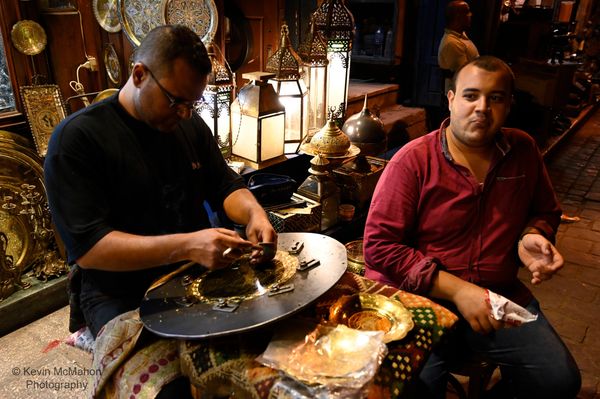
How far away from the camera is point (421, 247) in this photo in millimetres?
2336

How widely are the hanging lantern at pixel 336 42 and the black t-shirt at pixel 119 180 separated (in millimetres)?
2074

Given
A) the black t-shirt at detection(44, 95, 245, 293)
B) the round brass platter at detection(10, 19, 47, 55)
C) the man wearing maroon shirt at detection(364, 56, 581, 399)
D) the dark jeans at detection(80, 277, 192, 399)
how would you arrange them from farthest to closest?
the round brass platter at detection(10, 19, 47, 55) → the man wearing maroon shirt at detection(364, 56, 581, 399) → the dark jeans at detection(80, 277, 192, 399) → the black t-shirt at detection(44, 95, 245, 293)

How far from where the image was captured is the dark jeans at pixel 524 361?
6.51 ft

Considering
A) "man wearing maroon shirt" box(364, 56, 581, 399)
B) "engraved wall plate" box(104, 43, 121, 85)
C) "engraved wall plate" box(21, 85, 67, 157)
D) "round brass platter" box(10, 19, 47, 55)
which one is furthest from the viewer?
"engraved wall plate" box(104, 43, 121, 85)

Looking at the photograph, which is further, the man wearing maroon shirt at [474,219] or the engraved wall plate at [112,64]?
the engraved wall plate at [112,64]

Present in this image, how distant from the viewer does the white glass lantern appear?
3.46 metres

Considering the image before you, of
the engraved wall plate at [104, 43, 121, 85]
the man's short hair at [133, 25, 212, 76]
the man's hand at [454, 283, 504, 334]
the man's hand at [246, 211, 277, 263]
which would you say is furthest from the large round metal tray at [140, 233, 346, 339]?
the engraved wall plate at [104, 43, 121, 85]

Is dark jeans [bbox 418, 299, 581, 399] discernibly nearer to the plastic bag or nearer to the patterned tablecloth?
the patterned tablecloth

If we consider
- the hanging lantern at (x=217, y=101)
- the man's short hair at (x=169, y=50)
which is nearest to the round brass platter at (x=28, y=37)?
the hanging lantern at (x=217, y=101)

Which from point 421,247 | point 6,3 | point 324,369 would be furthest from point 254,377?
point 6,3

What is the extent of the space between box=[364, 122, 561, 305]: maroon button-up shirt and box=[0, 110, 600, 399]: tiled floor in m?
1.39

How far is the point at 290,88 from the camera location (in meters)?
3.86

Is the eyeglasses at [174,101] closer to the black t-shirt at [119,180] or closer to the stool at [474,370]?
the black t-shirt at [119,180]

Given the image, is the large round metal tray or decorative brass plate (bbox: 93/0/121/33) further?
decorative brass plate (bbox: 93/0/121/33)
